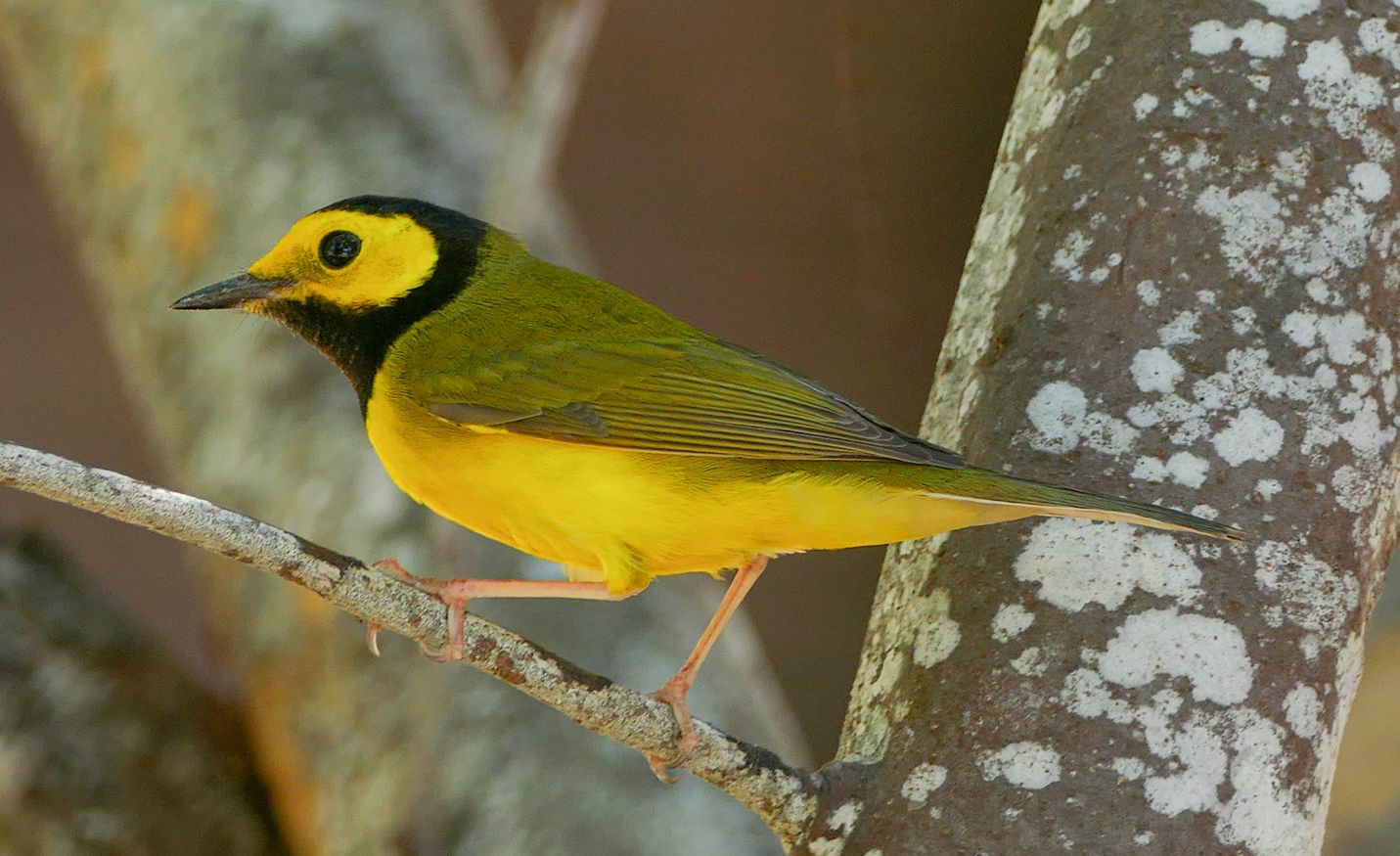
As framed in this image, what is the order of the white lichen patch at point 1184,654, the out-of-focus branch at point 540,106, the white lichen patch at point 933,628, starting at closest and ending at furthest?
the white lichen patch at point 1184,654 → the white lichen patch at point 933,628 → the out-of-focus branch at point 540,106

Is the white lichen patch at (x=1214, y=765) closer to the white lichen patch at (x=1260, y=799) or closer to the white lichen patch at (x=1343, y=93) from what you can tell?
the white lichen patch at (x=1260, y=799)

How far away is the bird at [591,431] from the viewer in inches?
78.9

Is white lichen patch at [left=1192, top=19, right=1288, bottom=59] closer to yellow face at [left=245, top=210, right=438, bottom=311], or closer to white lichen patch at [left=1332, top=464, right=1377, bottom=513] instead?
white lichen patch at [left=1332, top=464, right=1377, bottom=513]

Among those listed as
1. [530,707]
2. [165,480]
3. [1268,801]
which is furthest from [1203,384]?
[165,480]

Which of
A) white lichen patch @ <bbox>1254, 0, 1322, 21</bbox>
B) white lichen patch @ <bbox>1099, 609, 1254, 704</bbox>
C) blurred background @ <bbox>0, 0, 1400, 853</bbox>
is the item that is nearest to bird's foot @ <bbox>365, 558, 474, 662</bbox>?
white lichen patch @ <bbox>1099, 609, 1254, 704</bbox>

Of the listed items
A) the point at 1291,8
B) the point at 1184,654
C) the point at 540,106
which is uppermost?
the point at 1291,8

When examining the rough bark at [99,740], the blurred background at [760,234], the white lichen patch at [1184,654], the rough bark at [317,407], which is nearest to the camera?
the white lichen patch at [1184,654]

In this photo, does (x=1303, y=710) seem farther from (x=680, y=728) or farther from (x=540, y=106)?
(x=540, y=106)

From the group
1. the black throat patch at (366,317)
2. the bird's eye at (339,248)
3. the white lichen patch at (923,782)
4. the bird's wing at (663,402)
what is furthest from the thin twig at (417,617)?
the bird's eye at (339,248)

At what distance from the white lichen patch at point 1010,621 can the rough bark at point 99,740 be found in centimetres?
171

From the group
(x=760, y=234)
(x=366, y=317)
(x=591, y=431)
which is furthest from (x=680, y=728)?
(x=760, y=234)

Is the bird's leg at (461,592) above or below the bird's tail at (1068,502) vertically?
below

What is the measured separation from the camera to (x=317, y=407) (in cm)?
344

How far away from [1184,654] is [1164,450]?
0.28m
